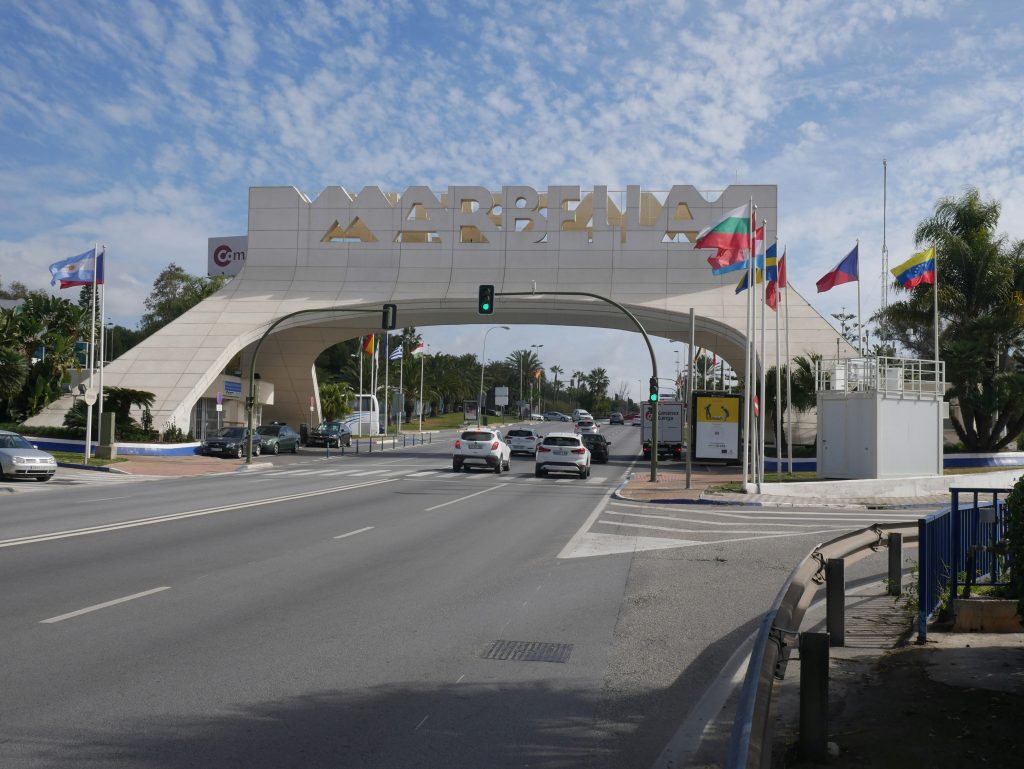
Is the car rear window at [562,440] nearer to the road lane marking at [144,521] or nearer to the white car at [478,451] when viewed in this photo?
the white car at [478,451]

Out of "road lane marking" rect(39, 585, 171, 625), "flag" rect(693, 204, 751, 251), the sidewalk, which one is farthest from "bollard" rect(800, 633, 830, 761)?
"flag" rect(693, 204, 751, 251)

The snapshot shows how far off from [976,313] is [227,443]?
34434 millimetres

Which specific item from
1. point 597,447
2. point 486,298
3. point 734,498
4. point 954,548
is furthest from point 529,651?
point 597,447

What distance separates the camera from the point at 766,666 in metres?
5.26

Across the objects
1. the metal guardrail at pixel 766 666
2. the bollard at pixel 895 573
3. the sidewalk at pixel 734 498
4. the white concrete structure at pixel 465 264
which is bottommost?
the sidewalk at pixel 734 498

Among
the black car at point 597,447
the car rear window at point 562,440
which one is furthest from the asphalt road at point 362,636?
the black car at point 597,447

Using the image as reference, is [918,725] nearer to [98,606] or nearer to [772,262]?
[98,606]

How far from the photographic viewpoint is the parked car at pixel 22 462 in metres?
27.1

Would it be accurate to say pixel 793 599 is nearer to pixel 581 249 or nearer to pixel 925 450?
pixel 925 450

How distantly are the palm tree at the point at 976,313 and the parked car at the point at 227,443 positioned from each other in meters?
30.4

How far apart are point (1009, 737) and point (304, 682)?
451cm

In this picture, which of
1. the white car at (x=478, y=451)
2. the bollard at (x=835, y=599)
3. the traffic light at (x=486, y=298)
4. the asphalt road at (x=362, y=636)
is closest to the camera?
the asphalt road at (x=362, y=636)

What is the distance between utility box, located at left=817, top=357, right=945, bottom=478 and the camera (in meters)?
31.6

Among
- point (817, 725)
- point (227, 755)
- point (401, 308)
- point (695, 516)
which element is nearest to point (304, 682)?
point (227, 755)
